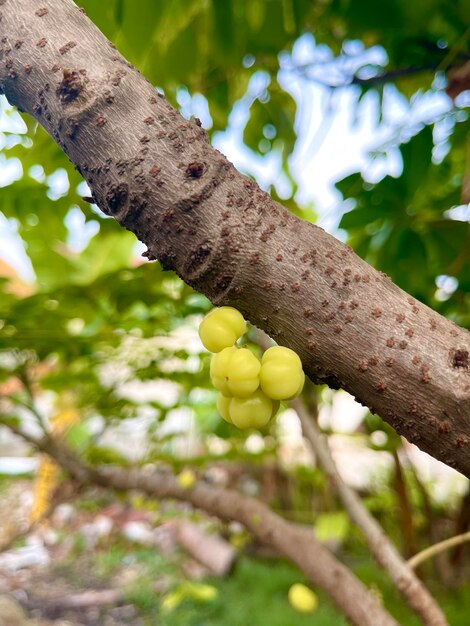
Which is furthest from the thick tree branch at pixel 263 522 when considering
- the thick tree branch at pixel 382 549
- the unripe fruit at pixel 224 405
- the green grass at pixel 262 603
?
the green grass at pixel 262 603

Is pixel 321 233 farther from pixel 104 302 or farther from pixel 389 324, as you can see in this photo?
pixel 104 302

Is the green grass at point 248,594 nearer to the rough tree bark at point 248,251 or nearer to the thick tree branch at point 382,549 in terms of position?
the thick tree branch at point 382,549

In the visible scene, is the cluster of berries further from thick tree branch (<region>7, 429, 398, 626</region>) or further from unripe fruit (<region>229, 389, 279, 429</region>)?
thick tree branch (<region>7, 429, 398, 626</region>)

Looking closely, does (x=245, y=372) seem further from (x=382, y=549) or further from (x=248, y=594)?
(x=248, y=594)

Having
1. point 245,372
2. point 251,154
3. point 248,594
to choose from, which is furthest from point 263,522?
point 248,594

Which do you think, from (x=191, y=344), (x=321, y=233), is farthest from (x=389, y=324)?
(x=191, y=344)

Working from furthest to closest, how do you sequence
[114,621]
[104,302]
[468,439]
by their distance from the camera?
[114,621] → [104,302] → [468,439]
